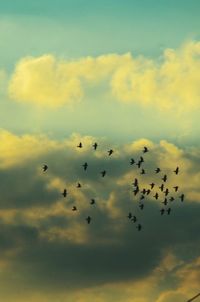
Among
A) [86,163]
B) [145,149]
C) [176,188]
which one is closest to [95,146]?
[86,163]

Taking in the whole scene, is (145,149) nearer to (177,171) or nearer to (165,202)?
(177,171)

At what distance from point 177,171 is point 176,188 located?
1134 centimetres

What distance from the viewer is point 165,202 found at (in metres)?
185

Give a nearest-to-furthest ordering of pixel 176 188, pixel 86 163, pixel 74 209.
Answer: pixel 86 163
pixel 74 209
pixel 176 188

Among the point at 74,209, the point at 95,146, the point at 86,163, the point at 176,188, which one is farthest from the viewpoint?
the point at 176,188

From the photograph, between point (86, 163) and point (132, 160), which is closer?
point (86, 163)

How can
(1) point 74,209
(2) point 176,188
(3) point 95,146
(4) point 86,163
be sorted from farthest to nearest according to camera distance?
(2) point 176,188 → (1) point 74,209 → (4) point 86,163 → (3) point 95,146

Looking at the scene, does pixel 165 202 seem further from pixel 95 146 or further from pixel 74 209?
pixel 95 146

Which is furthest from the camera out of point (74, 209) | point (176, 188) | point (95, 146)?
point (176, 188)

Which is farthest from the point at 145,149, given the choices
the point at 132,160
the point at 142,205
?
the point at 142,205

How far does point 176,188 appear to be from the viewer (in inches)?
7190

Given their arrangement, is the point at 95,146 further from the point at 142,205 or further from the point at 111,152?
the point at 142,205

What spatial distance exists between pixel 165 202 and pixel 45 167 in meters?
43.2

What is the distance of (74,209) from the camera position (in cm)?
16662
